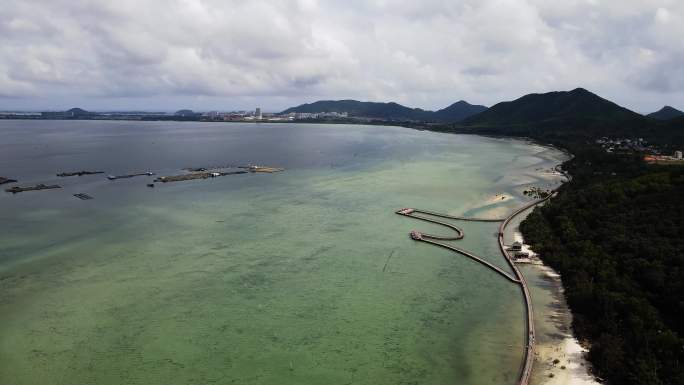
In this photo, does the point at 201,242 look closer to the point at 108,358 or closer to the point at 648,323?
the point at 108,358

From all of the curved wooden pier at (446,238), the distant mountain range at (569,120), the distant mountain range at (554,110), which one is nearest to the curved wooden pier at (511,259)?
the curved wooden pier at (446,238)

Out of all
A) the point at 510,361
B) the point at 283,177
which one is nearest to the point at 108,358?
the point at 510,361

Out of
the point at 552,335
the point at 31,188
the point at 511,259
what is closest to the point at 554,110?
the point at 511,259

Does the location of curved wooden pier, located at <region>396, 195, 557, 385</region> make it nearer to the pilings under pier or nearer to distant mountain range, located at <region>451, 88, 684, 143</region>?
the pilings under pier

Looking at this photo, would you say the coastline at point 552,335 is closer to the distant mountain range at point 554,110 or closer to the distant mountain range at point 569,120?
the distant mountain range at point 569,120

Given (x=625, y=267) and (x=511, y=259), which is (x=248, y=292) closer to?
(x=511, y=259)

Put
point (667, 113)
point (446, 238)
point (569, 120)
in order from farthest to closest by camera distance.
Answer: point (667, 113)
point (569, 120)
point (446, 238)
